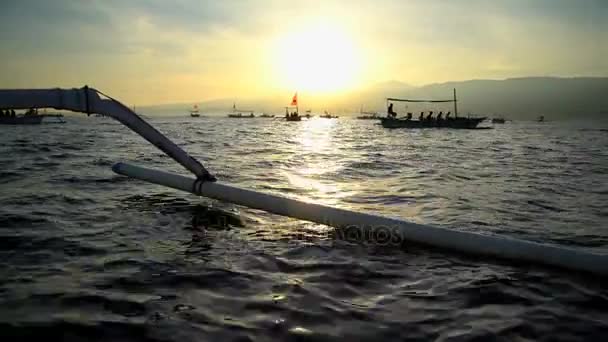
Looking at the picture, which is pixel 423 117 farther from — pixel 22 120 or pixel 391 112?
pixel 22 120

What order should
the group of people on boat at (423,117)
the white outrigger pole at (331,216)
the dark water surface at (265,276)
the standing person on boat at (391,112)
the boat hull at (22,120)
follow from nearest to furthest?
1. the dark water surface at (265,276)
2. the white outrigger pole at (331,216)
3. the boat hull at (22,120)
4. the group of people on boat at (423,117)
5. the standing person on boat at (391,112)

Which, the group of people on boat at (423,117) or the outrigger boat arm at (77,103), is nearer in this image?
the outrigger boat arm at (77,103)

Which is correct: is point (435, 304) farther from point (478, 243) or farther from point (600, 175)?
point (600, 175)

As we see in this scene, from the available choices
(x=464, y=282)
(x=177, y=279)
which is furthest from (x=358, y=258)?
(x=177, y=279)

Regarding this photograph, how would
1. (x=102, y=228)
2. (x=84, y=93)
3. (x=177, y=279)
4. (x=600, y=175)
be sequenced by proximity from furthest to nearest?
1. (x=600, y=175)
2. (x=102, y=228)
3. (x=84, y=93)
4. (x=177, y=279)

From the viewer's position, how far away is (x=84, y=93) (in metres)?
5.62

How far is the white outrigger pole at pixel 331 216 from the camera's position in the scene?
16.3 feet

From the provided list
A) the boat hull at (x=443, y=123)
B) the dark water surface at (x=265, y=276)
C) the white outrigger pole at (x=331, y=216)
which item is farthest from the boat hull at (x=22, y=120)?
the white outrigger pole at (x=331, y=216)

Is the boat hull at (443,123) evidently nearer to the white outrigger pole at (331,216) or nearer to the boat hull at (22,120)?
the boat hull at (22,120)

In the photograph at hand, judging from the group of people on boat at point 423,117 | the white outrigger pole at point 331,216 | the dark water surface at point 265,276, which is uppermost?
the group of people on boat at point 423,117

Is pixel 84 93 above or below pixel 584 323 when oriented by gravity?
above

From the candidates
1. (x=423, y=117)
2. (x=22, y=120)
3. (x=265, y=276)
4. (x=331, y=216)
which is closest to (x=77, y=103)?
(x=265, y=276)

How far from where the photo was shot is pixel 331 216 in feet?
21.3

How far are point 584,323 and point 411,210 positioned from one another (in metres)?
5.19
